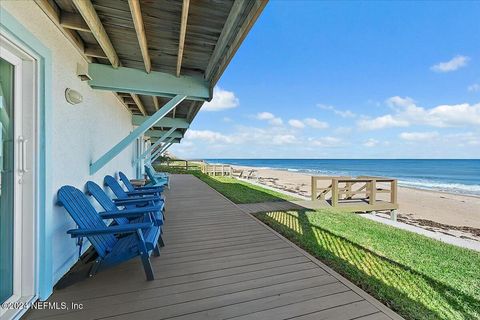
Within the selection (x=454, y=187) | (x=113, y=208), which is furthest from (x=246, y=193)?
(x=454, y=187)

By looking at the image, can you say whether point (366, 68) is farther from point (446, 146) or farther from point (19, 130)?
point (446, 146)

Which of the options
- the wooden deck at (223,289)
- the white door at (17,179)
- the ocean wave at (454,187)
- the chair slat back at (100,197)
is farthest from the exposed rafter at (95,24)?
the ocean wave at (454,187)

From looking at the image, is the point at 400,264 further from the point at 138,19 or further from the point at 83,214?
the point at 138,19

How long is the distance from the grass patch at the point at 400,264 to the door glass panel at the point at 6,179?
267 centimetres

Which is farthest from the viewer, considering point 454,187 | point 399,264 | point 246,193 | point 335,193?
point 454,187

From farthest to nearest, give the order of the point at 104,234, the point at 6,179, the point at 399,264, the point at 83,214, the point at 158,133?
the point at 158,133, the point at 399,264, the point at 83,214, the point at 104,234, the point at 6,179

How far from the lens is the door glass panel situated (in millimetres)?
1478

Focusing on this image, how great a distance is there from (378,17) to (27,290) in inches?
644

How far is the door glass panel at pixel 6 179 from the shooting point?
1478 mm

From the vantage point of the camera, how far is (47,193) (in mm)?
1789

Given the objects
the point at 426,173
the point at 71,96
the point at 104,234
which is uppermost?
the point at 71,96

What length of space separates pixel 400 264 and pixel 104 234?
3.07m

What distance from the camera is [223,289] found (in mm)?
1898

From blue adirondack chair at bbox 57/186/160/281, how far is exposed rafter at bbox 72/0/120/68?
143 centimetres
